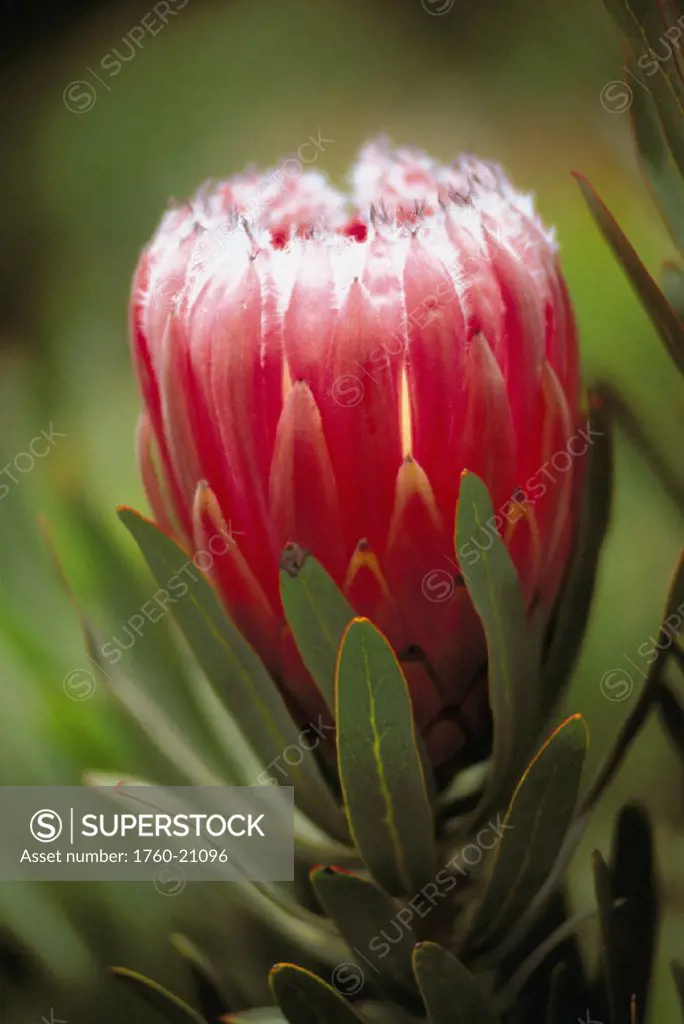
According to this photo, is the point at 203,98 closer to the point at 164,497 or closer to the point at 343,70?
the point at 343,70

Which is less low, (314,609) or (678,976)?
(314,609)

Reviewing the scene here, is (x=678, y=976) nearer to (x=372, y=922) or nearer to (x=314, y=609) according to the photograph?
(x=372, y=922)

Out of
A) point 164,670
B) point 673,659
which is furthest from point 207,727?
point 673,659

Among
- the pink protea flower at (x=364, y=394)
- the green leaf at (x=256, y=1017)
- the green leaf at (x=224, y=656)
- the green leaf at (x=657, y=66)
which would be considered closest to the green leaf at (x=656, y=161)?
the green leaf at (x=657, y=66)

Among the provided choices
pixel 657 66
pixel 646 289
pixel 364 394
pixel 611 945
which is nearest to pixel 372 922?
pixel 611 945

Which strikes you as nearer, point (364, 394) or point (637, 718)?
point (364, 394)

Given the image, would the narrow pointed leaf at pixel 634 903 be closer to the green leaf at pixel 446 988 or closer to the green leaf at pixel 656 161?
the green leaf at pixel 446 988
